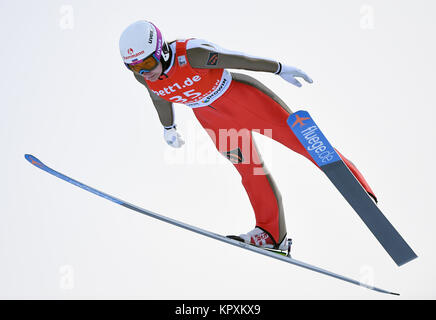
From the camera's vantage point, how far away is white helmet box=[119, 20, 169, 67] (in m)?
2.25

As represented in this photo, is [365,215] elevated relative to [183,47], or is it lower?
lower

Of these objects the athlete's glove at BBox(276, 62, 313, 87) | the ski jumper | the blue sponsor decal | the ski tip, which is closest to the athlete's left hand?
the athlete's glove at BBox(276, 62, 313, 87)

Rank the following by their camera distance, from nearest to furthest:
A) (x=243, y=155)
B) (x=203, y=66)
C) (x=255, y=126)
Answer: (x=203, y=66)
(x=255, y=126)
(x=243, y=155)

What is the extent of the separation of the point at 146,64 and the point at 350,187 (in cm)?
105

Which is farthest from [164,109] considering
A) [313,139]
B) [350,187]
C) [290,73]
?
[350,187]

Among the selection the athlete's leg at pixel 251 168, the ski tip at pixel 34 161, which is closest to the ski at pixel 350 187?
the athlete's leg at pixel 251 168

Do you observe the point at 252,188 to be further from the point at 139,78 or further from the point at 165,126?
the point at 139,78

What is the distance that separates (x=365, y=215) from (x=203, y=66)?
982mm

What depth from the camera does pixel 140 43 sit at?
224 cm

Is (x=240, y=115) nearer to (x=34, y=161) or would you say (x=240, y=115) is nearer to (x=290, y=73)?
(x=290, y=73)

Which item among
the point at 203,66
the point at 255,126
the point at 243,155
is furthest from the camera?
the point at 243,155

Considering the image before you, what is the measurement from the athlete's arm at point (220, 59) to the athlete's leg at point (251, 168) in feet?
1.02

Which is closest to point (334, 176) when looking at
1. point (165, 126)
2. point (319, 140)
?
point (319, 140)

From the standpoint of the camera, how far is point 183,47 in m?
2.37
